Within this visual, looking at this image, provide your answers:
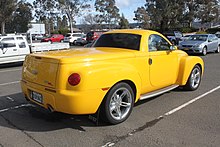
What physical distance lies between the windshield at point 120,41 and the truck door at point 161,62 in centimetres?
32

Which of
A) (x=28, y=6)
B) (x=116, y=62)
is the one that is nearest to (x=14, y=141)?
(x=116, y=62)

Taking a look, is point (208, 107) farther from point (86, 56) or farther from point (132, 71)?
point (86, 56)

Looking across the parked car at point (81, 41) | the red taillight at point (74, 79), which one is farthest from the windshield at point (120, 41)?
the parked car at point (81, 41)

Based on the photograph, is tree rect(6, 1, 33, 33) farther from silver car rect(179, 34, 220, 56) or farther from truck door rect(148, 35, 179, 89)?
truck door rect(148, 35, 179, 89)

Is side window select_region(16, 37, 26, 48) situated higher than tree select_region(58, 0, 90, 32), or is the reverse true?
tree select_region(58, 0, 90, 32)

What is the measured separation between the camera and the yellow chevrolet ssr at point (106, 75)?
155 inches

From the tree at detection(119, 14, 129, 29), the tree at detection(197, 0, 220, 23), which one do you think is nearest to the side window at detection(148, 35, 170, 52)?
the tree at detection(197, 0, 220, 23)

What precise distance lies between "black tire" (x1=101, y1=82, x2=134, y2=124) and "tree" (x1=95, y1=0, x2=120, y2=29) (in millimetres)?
71354

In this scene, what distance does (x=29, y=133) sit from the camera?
13.6ft

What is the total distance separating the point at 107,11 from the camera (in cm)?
7462

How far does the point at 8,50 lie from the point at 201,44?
11.6 m

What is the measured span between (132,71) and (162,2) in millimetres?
51720

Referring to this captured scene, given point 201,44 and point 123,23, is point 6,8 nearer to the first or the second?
point 201,44

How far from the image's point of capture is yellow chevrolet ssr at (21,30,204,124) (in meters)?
3.93
